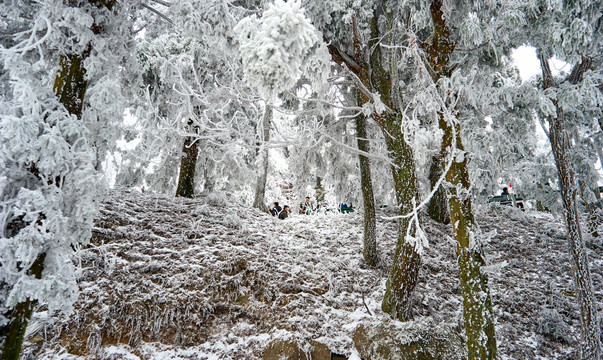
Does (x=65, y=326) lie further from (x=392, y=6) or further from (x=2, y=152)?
(x=392, y=6)

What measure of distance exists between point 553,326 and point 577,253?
1519 mm

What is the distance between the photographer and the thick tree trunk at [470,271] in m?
3.31

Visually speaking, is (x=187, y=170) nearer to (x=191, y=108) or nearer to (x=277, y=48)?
(x=191, y=108)

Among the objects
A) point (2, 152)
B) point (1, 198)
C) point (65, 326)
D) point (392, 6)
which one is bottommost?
point (65, 326)

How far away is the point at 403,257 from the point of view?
5.12 meters

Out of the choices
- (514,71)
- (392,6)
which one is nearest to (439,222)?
(514,71)

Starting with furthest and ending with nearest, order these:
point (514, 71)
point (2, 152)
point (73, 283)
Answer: point (514, 71)
point (73, 283)
point (2, 152)

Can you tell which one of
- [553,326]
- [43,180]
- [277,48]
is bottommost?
[553,326]

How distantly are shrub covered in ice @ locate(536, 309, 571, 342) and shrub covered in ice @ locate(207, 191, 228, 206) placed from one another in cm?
769

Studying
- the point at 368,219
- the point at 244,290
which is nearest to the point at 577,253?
the point at 368,219

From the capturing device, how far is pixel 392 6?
5.36 meters

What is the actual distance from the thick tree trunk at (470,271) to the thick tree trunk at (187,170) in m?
7.37

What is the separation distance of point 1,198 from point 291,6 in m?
3.17

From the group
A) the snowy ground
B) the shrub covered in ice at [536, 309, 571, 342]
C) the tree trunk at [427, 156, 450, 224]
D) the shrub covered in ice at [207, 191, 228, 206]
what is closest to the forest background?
the shrub covered in ice at [536, 309, 571, 342]
